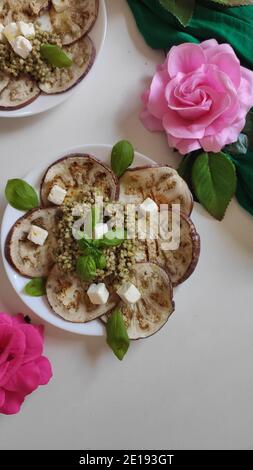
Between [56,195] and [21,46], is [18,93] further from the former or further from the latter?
[56,195]

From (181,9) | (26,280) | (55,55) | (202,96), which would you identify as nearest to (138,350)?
(26,280)

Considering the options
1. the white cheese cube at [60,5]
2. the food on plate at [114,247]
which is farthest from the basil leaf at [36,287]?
the white cheese cube at [60,5]

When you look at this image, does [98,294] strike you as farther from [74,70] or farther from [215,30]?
[215,30]

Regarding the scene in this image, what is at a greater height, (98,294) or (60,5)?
(60,5)

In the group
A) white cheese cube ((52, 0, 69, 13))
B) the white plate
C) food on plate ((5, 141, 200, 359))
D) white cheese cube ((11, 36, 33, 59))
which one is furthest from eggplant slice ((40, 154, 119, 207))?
white cheese cube ((52, 0, 69, 13))

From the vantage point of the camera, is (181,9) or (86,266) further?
(181,9)

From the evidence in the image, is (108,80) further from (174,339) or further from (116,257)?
(174,339)

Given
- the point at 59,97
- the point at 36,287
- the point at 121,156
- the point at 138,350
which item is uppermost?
the point at 59,97
